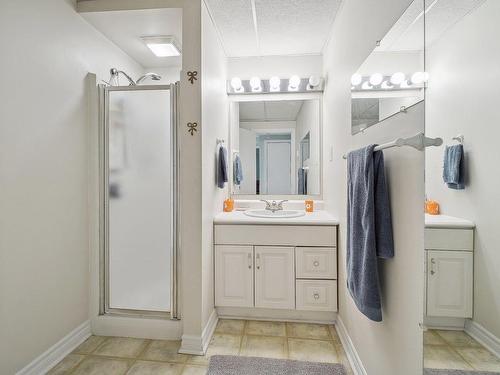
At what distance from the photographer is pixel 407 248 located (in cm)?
106

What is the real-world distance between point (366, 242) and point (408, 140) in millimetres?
508

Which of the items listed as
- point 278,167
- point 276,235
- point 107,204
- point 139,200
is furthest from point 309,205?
point 107,204

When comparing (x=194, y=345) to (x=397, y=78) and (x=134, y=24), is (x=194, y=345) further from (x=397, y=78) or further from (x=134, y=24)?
(x=134, y=24)

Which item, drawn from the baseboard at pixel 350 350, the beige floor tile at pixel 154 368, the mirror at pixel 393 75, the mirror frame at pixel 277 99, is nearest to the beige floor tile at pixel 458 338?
the mirror at pixel 393 75

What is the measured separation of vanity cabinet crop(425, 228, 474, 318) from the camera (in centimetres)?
64

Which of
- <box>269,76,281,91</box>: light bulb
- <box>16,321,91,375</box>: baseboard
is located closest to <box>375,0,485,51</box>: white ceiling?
<box>269,76,281,91</box>: light bulb

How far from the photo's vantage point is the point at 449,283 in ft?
2.33

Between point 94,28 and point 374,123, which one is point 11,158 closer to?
point 94,28

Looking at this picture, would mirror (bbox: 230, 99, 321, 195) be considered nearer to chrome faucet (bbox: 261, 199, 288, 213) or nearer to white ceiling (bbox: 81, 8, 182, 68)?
chrome faucet (bbox: 261, 199, 288, 213)

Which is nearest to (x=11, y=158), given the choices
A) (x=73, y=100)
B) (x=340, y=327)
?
(x=73, y=100)

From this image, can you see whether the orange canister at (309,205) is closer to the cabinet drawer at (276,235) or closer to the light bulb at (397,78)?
the cabinet drawer at (276,235)

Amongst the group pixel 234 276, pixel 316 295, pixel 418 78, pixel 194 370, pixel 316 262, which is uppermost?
pixel 418 78

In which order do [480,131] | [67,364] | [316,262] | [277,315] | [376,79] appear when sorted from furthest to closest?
[277,315]
[316,262]
[67,364]
[376,79]
[480,131]

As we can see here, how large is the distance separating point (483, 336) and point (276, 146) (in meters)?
2.22
